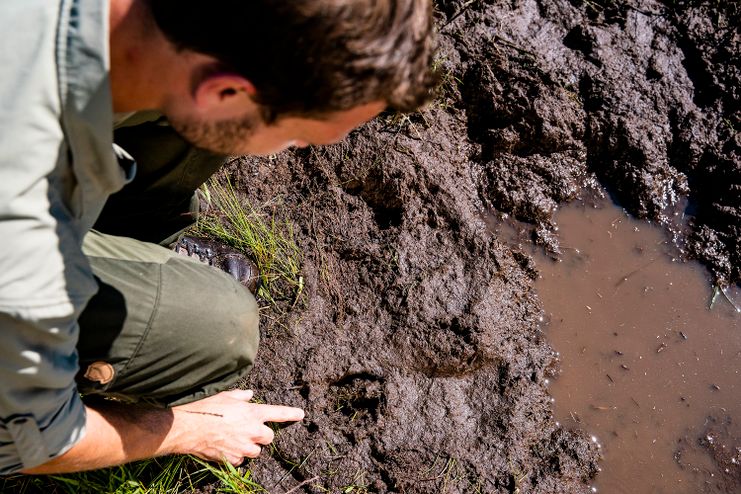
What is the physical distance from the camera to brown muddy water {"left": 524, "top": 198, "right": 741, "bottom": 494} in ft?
7.77

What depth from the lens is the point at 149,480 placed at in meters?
2.11

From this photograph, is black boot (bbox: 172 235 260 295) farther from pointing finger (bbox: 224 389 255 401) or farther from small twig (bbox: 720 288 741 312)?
small twig (bbox: 720 288 741 312)

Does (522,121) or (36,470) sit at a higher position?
(522,121)

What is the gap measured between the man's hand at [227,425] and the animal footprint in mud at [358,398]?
152 mm

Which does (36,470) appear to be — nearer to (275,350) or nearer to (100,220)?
(100,220)

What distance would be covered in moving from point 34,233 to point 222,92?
402mm

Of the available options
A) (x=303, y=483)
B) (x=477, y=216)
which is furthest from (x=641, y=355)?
(x=303, y=483)

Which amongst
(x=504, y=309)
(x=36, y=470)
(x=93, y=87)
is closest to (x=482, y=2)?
(x=504, y=309)

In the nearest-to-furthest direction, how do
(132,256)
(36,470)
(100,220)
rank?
1. (36,470)
2. (132,256)
3. (100,220)

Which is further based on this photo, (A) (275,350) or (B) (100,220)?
(A) (275,350)

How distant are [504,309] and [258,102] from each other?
1.49 m

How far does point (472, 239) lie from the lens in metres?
2.52

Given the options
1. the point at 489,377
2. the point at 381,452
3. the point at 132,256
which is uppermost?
the point at 132,256

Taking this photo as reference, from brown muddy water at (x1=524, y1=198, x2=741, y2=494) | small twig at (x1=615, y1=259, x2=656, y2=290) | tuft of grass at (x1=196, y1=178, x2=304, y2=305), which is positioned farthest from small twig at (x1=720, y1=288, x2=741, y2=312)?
tuft of grass at (x1=196, y1=178, x2=304, y2=305)
